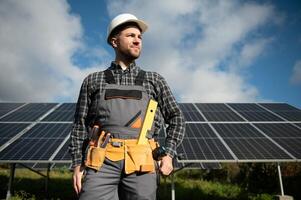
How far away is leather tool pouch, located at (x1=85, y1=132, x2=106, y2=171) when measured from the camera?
2559 millimetres

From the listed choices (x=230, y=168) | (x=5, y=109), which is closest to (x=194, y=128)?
(x=5, y=109)

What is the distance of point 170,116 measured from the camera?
9.78 feet

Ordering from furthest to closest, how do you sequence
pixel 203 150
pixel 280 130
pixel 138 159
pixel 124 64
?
pixel 280 130, pixel 203 150, pixel 124 64, pixel 138 159

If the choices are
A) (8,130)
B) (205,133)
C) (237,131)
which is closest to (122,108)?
(205,133)

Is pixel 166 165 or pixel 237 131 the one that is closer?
pixel 166 165

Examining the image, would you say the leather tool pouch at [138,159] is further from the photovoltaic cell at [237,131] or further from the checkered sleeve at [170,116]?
the photovoltaic cell at [237,131]

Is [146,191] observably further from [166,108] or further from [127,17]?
[127,17]

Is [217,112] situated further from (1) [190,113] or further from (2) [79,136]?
(2) [79,136]

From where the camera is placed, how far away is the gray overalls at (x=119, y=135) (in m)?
2.53

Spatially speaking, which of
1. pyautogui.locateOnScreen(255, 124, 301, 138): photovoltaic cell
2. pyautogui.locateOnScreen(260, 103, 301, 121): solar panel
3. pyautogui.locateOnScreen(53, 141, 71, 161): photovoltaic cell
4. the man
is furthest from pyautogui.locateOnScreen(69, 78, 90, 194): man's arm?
pyautogui.locateOnScreen(260, 103, 301, 121): solar panel

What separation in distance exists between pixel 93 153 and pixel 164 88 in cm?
97

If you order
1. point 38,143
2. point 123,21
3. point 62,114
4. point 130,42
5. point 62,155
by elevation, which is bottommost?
point 62,155

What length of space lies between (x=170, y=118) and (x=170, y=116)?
2 centimetres

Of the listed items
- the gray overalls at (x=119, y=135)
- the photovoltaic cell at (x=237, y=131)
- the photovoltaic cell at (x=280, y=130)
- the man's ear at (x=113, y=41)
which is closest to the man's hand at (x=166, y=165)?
the gray overalls at (x=119, y=135)
